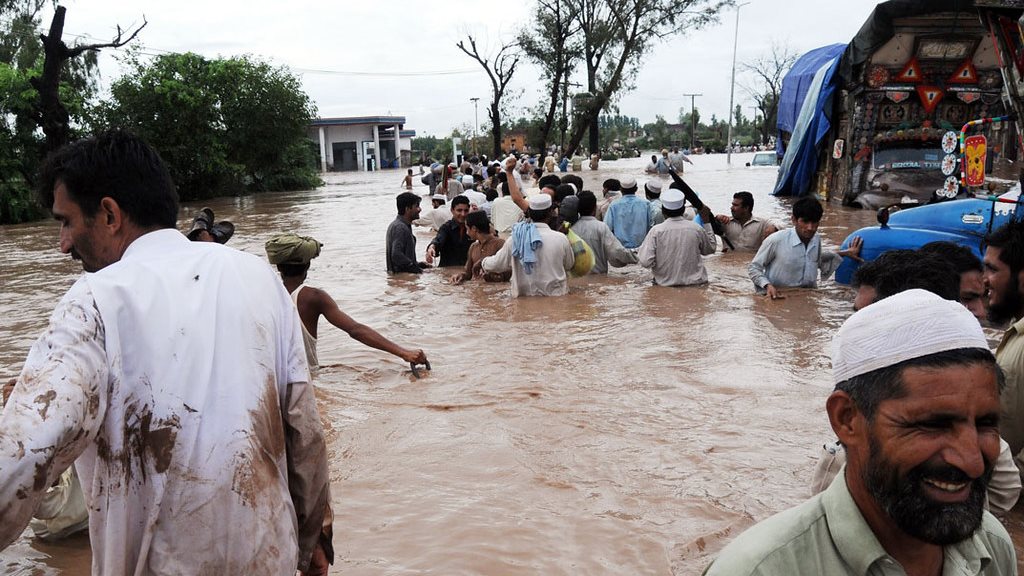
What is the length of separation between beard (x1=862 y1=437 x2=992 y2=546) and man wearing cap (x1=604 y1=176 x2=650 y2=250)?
33.2 feet

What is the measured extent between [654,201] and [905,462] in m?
11.2

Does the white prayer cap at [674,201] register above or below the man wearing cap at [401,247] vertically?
above

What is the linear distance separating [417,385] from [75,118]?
26.0 m

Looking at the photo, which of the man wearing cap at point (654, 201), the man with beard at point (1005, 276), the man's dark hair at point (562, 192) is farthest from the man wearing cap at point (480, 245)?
the man with beard at point (1005, 276)

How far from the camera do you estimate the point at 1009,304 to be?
12.4 feet

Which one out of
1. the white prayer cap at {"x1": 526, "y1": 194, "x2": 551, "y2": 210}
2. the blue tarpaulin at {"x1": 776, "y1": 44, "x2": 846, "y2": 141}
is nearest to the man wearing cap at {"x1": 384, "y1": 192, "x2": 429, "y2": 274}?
the white prayer cap at {"x1": 526, "y1": 194, "x2": 551, "y2": 210}

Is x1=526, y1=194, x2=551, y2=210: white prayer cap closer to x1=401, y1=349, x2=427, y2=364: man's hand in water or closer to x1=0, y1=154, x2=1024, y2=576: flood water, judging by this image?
x1=0, y1=154, x2=1024, y2=576: flood water

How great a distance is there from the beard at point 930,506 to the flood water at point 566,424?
2127mm

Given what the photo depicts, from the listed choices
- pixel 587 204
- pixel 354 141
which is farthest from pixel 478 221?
pixel 354 141

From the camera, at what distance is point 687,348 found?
23.0ft

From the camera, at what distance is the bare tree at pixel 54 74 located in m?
16.2

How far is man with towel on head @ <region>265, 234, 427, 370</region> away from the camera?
498 cm

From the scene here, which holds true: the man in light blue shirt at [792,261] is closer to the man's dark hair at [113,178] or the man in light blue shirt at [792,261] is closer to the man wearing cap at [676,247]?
the man wearing cap at [676,247]

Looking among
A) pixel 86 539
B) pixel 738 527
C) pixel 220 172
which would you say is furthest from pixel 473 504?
pixel 220 172
